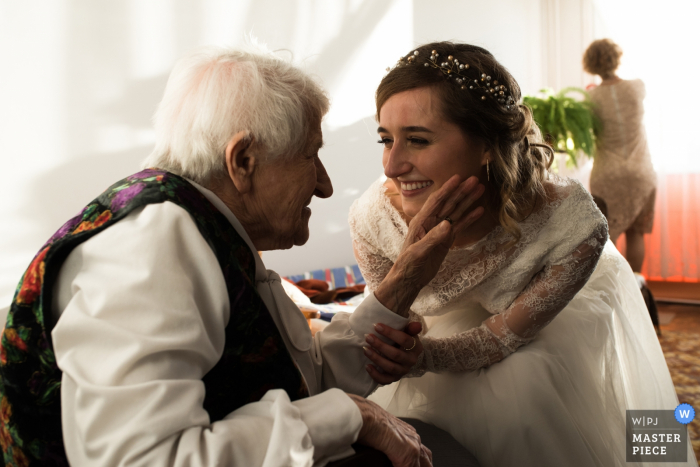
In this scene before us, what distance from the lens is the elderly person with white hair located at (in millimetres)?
694

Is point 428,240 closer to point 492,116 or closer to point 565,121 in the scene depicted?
point 492,116

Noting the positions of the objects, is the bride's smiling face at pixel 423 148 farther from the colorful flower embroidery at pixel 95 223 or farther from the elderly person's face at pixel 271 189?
the colorful flower embroidery at pixel 95 223

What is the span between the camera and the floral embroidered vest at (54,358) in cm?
76

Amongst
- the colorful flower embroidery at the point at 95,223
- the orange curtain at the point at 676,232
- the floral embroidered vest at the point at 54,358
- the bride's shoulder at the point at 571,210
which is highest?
the colorful flower embroidery at the point at 95,223

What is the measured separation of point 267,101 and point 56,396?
0.58 metres

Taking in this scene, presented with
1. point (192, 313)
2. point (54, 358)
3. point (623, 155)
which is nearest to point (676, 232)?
point (623, 155)

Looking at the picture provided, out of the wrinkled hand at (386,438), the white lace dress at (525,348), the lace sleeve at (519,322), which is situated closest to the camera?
the wrinkled hand at (386,438)

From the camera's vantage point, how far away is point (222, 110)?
3.11 ft

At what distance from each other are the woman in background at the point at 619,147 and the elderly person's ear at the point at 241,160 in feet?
13.6

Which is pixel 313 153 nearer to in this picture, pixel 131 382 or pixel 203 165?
pixel 203 165

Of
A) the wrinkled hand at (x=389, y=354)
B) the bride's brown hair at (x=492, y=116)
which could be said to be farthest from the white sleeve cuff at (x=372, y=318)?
the bride's brown hair at (x=492, y=116)

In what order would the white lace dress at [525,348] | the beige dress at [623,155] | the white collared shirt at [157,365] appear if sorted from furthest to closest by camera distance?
1. the beige dress at [623,155]
2. the white lace dress at [525,348]
3. the white collared shirt at [157,365]

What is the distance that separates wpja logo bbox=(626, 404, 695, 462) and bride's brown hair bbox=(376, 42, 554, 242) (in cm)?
68

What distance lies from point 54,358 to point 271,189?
18.3 inches
